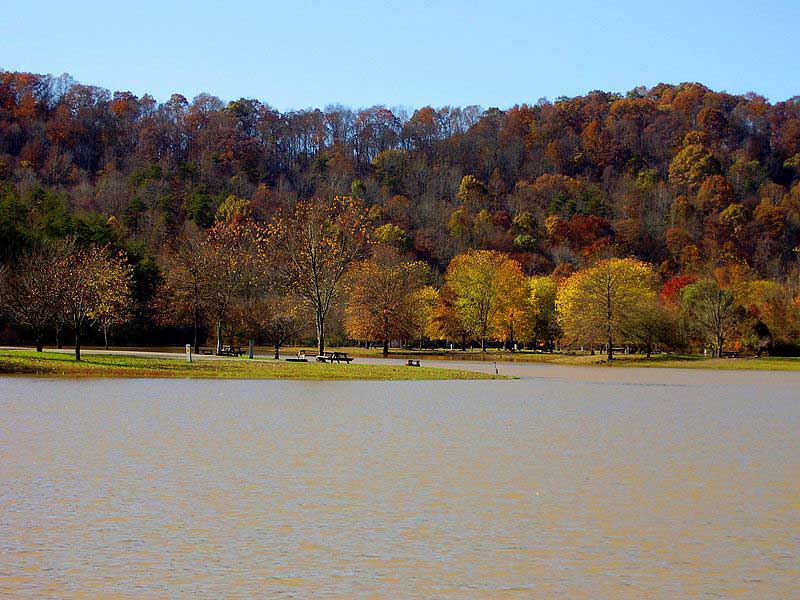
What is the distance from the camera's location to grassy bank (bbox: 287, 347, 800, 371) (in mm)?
85056

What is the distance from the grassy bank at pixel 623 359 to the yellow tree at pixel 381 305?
2.15 m

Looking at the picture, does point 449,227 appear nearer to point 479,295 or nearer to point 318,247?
point 479,295

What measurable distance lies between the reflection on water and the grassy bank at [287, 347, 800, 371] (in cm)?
5199

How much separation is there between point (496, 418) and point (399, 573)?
21116 millimetres

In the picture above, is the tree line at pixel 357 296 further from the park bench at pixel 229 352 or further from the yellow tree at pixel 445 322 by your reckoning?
the park bench at pixel 229 352

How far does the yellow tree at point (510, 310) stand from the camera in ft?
351

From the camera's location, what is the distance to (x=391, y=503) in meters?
18.3

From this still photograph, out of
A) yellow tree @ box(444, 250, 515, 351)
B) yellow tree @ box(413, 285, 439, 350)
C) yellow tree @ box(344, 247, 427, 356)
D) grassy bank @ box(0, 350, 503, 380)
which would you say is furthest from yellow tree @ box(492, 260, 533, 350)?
grassy bank @ box(0, 350, 503, 380)

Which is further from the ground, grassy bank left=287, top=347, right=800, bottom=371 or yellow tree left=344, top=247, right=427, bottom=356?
yellow tree left=344, top=247, right=427, bottom=356

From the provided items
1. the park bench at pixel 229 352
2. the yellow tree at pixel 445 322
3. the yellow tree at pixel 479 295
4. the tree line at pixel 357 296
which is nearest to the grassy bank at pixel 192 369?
the tree line at pixel 357 296

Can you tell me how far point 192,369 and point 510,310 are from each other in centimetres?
5754

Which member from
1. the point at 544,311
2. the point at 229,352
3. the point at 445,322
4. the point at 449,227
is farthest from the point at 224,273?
the point at 449,227

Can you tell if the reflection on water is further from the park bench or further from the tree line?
the park bench

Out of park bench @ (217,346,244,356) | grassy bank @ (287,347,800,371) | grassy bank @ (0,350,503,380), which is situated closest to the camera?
grassy bank @ (0,350,503,380)
